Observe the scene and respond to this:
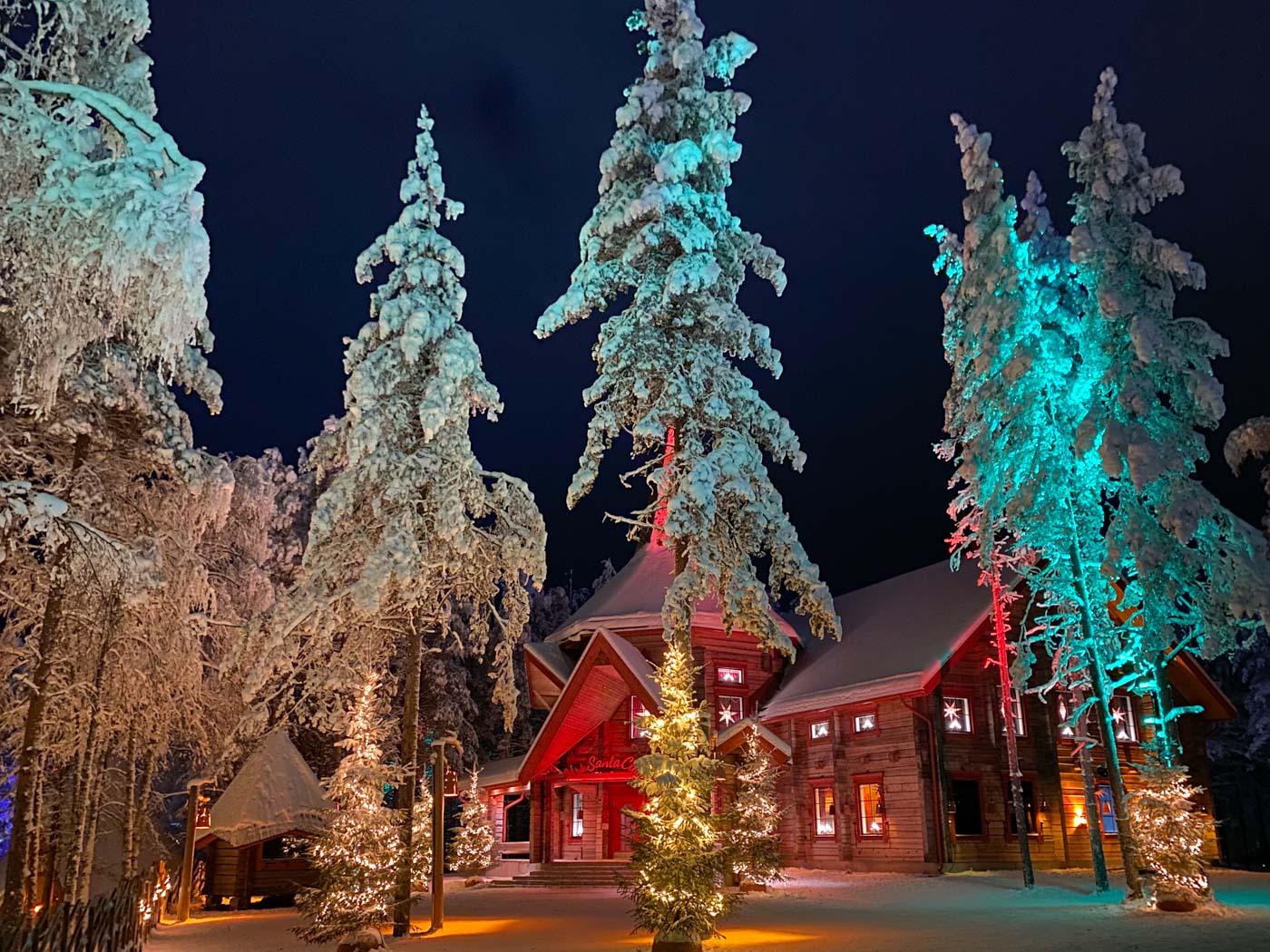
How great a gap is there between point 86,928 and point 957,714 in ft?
75.7

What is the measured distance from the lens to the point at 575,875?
94.6 feet

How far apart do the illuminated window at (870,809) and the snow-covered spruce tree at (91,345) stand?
1812 cm

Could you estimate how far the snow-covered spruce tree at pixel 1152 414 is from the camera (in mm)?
18062

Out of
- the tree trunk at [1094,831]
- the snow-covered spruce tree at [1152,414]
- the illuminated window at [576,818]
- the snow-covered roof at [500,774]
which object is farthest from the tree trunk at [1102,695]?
the snow-covered roof at [500,774]

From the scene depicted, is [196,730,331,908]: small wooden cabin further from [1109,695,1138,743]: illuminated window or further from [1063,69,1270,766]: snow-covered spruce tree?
[1109,695,1138,743]: illuminated window

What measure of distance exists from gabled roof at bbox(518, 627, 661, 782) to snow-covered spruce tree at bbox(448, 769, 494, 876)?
15.3 ft

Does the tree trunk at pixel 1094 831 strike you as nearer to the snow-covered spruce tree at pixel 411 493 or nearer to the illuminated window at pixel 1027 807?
the illuminated window at pixel 1027 807

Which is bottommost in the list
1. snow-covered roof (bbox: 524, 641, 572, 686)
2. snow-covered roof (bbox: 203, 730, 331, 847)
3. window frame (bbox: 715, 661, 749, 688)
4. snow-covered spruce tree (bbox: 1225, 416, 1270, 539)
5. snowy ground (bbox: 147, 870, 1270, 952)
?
snowy ground (bbox: 147, 870, 1270, 952)

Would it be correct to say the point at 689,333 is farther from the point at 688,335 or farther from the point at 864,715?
the point at 864,715

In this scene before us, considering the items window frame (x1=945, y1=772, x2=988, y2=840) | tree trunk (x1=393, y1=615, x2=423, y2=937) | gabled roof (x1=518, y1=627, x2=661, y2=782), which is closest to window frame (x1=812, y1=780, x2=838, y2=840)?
window frame (x1=945, y1=772, x2=988, y2=840)

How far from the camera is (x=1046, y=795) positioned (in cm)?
→ 2720

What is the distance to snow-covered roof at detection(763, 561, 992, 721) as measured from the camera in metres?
26.9

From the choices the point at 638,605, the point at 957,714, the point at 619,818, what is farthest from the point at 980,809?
the point at 638,605

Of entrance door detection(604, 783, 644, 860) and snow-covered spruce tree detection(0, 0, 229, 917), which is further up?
snow-covered spruce tree detection(0, 0, 229, 917)
